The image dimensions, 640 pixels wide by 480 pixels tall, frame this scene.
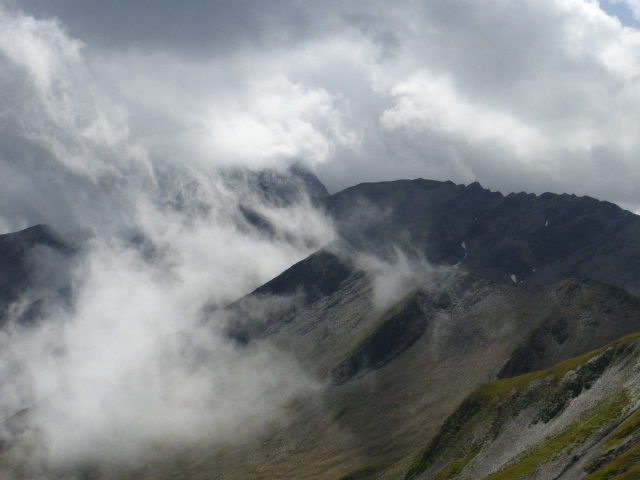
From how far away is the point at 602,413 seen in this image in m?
114

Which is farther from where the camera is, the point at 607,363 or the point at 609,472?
the point at 607,363

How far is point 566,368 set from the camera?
14288cm

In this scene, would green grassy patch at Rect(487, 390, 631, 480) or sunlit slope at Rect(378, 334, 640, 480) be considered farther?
green grassy patch at Rect(487, 390, 631, 480)

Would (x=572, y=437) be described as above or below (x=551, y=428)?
above

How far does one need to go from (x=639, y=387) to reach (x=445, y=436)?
55.8m

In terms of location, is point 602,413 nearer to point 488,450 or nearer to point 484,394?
point 488,450

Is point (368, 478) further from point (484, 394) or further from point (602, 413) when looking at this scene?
point (602, 413)

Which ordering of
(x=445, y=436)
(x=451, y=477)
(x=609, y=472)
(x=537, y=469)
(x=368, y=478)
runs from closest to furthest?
(x=609, y=472) < (x=537, y=469) < (x=451, y=477) < (x=445, y=436) < (x=368, y=478)

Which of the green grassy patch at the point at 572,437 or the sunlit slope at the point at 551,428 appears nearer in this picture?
the sunlit slope at the point at 551,428

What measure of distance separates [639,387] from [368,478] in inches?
4349

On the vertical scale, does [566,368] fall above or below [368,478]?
above

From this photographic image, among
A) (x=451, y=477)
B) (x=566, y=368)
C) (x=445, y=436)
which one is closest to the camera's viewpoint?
(x=451, y=477)

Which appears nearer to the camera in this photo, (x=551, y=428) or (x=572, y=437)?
(x=572, y=437)

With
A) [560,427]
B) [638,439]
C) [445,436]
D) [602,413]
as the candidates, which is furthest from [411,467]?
[638,439]
